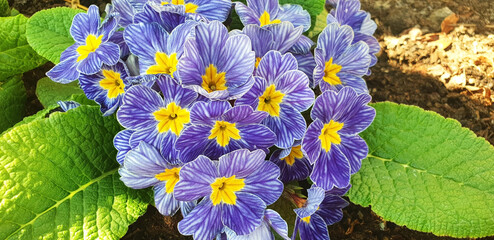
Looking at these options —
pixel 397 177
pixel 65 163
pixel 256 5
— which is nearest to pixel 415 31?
pixel 397 177

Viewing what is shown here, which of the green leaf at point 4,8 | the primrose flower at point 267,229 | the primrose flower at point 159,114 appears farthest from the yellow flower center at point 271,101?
the green leaf at point 4,8

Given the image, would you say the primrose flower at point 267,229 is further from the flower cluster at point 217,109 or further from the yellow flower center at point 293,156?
the yellow flower center at point 293,156

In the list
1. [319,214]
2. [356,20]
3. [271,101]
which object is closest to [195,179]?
[271,101]

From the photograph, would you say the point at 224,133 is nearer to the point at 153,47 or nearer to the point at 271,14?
the point at 153,47

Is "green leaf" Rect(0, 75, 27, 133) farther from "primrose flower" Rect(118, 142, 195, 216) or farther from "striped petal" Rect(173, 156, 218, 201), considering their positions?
"striped petal" Rect(173, 156, 218, 201)

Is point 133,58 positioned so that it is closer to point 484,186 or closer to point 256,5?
point 256,5

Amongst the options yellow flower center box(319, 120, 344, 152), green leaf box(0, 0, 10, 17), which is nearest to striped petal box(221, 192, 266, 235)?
yellow flower center box(319, 120, 344, 152)

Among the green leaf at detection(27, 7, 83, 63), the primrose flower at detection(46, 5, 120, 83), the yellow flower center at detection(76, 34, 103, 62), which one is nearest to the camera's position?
the primrose flower at detection(46, 5, 120, 83)
